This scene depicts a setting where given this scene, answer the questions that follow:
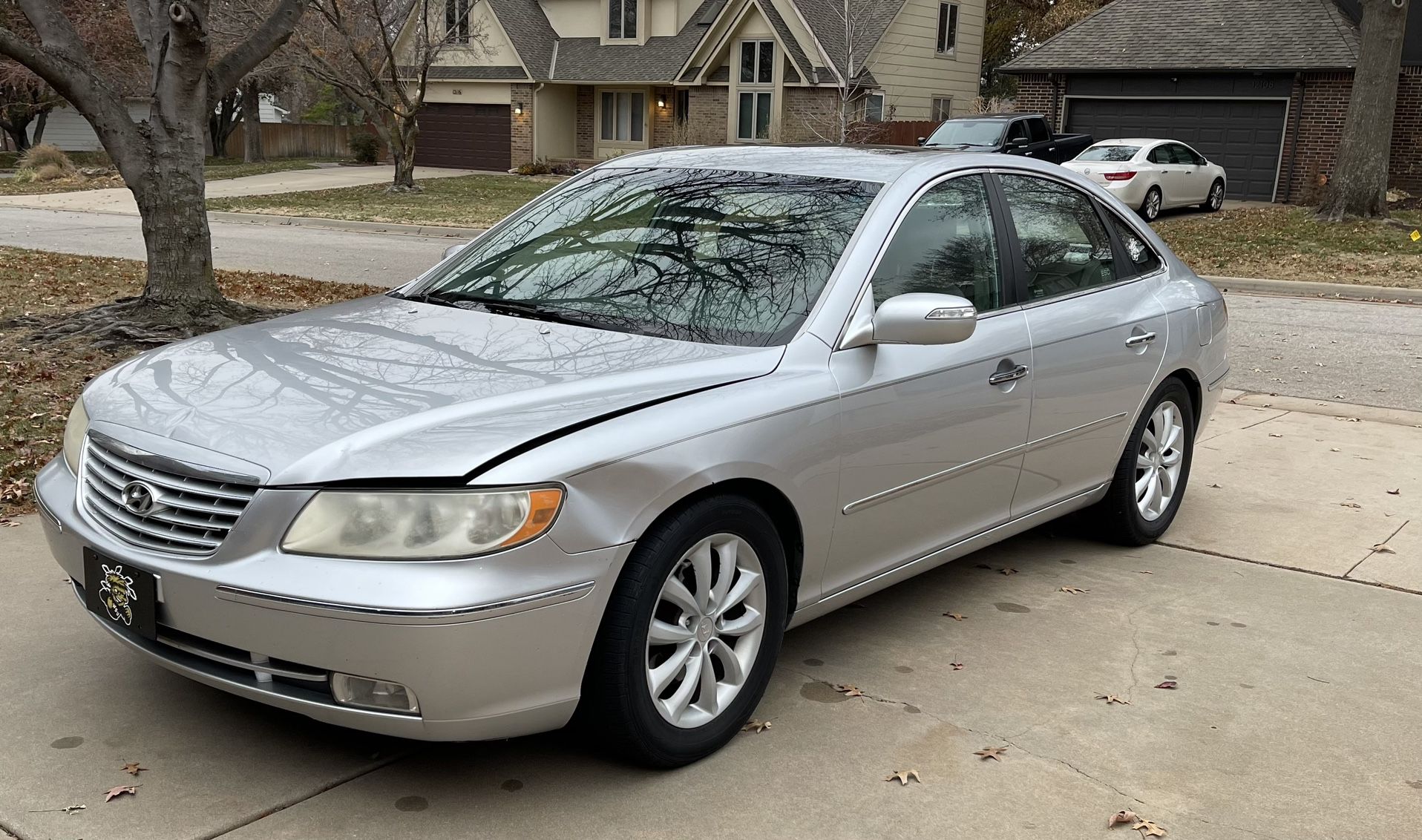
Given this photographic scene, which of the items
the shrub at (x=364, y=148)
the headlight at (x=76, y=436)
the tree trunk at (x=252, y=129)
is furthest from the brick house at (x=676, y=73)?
the headlight at (x=76, y=436)

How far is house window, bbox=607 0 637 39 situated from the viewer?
41844 millimetres

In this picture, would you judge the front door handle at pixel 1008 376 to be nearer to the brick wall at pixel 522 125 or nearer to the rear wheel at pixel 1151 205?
the rear wheel at pixel 1151 205

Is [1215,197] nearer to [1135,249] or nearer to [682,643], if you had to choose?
[1135,249]

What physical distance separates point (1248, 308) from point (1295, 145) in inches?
667

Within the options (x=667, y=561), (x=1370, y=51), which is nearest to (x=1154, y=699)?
(x=667, y=561)

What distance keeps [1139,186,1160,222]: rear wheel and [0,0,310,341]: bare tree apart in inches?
719

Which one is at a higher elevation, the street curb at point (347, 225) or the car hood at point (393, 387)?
the car hood at point (393, 387)

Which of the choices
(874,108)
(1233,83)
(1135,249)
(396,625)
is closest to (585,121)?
(874,108)

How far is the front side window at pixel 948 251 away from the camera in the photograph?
168 inches

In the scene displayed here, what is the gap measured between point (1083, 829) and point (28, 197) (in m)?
30.6

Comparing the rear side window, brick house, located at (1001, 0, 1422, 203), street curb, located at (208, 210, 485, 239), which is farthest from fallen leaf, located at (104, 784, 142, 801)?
brick house, located at (1001, 0, 1422, 203)

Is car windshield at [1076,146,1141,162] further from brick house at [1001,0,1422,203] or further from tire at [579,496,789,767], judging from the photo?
tire at [579,496,789,767]

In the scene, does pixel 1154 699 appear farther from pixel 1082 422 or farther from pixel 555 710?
pixel 555 710

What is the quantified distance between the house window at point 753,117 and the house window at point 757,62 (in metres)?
0.41
